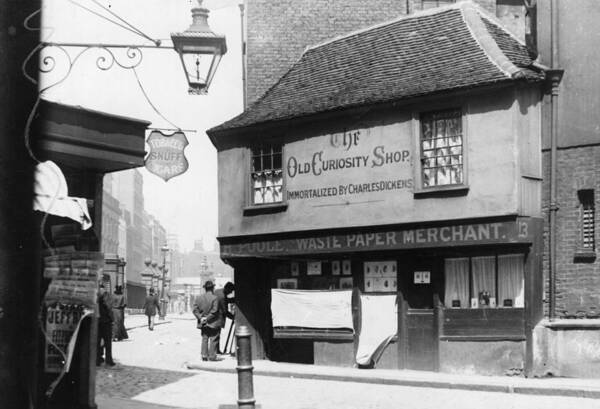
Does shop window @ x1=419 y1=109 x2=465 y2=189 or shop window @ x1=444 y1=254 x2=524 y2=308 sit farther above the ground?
shop window @ x1=419 y1=109 x2=465 y2=189

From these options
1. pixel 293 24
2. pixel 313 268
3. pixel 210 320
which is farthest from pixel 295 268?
pixel 293 24

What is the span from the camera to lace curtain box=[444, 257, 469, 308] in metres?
16.4

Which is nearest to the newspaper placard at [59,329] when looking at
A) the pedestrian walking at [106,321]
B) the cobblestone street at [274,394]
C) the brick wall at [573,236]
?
the cobblestone street at [274,394]

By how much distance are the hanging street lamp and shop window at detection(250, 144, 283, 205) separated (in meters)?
8.93

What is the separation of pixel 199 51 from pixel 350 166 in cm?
827

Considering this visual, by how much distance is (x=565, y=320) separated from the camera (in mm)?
15531

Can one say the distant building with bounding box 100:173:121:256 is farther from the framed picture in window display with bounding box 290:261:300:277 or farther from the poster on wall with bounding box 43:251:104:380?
the poster on wall with bounding box 43:251:104:380

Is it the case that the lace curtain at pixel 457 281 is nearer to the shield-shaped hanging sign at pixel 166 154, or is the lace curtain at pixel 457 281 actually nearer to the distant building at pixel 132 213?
the shield-shaped hanging sign at pixel 166 154

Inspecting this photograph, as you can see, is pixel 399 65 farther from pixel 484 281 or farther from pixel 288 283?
pixel 288 283

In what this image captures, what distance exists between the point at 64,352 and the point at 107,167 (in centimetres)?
220

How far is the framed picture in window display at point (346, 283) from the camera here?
18127 millimetres

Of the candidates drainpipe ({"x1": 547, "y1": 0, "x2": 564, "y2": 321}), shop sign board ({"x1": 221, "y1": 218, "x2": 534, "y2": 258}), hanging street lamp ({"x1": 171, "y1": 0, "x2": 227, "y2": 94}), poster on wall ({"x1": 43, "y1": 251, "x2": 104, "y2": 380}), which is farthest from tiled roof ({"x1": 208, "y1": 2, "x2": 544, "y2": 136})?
poster on wall ({"x1": 43, "y1": 251, "x2": 104, "y2": 380})

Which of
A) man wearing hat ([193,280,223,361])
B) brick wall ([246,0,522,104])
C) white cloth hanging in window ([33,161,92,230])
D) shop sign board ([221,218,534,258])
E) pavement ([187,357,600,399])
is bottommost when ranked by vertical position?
pavement ([187,357,600,399])

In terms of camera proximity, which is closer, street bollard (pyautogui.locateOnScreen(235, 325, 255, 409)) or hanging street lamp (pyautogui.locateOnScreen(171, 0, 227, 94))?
street bollard (pyautogui.locateOnScreen(235, 325, 255, 409))
